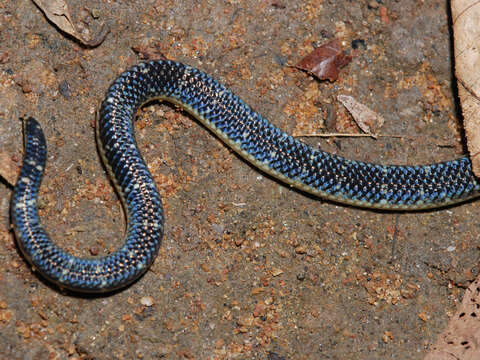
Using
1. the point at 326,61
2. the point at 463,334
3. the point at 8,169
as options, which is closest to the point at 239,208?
the point at 326,61

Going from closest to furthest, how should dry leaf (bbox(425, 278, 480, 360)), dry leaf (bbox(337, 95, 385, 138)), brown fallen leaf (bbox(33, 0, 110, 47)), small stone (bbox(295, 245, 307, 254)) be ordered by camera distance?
dry leaf (bbox(425, 278, 480, 360)) < small stone (bbox(295, 245, 307, 254)) < brown fallen leaf (bbox(33, 0, 110, 47)) < dry leaf (bbox(337, 95, 385, 138))

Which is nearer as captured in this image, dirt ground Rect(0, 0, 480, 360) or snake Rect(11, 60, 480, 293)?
snake Rect(11, 60, 480, 293)

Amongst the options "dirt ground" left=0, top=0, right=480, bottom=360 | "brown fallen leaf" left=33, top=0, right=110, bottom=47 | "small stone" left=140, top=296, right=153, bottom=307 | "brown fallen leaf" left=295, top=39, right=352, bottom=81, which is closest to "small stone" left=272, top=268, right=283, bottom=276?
"dirt ground" left=0, top=0, right=480, bottom=360

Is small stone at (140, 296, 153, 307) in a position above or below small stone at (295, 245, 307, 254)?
below

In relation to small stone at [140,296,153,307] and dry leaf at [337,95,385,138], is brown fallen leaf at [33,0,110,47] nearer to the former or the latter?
small stone at [140,296,153,307]

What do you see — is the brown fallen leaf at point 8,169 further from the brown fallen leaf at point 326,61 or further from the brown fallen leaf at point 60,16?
the brown fallen leaf at point 326,61
